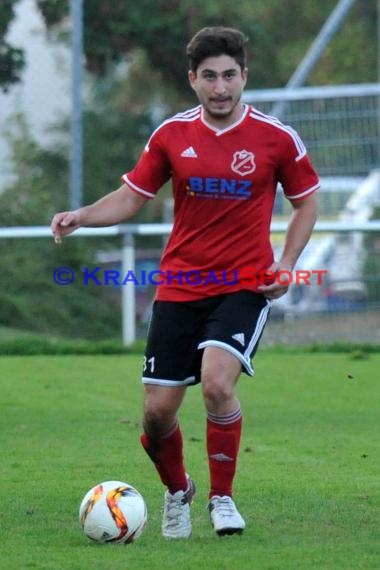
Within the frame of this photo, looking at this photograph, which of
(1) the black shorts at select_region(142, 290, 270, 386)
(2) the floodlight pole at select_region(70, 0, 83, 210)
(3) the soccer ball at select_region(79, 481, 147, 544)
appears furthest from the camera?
(2) the floodlight pole at select_region(70, 0, 83, 210)

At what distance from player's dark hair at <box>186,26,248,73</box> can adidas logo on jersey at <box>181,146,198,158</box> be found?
1.05ft

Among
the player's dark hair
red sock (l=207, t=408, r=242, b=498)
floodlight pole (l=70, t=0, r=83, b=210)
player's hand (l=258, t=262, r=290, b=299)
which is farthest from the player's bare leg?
floodlight pole (l=70, t=0, r=83, b=210)

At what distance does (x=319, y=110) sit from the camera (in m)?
17.8

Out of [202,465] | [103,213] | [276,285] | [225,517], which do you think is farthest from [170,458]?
[202,465]

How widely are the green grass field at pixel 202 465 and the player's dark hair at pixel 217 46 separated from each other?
1.95m

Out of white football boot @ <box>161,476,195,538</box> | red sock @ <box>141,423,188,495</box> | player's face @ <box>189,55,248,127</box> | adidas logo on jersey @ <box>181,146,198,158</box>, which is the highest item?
player's face @ <box>189,55,248,127</box>

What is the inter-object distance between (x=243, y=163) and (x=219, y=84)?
34 centimetres

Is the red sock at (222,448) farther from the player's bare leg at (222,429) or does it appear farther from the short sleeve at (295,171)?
the short sleeve at (295,171)

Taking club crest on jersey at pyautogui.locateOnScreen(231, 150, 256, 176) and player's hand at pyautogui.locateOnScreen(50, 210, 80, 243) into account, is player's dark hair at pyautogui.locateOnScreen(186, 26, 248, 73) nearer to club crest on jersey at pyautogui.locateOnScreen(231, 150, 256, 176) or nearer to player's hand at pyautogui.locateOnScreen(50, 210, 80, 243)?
club crest on jersey at pyautogui.locateOnScreen(231, 150, 256, 176)

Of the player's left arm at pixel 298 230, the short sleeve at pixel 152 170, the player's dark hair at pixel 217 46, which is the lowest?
the player's left arm at pixel 298 230

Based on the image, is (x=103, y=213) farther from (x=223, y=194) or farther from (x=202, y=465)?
(x=202, y=465)

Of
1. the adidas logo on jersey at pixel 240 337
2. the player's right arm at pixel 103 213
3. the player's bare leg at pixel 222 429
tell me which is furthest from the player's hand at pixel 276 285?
the player's right arm at pixel 103 213

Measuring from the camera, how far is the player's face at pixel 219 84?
6074 millimetres

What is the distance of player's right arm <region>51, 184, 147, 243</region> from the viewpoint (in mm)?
6242
